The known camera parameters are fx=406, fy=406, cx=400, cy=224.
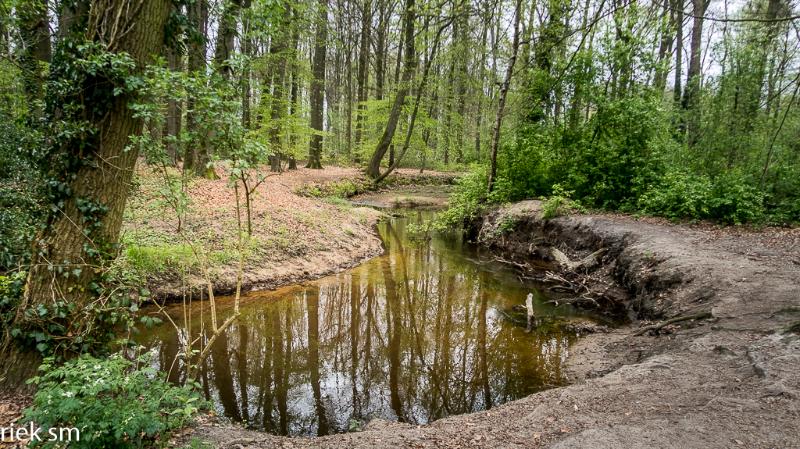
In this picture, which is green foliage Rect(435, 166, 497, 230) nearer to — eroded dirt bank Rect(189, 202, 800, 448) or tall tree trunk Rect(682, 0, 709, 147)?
tall tree trunk Rect(682, 0, 709, 147)

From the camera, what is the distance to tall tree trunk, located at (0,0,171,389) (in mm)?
3689

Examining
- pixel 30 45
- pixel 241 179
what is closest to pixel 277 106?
pixel 30 45

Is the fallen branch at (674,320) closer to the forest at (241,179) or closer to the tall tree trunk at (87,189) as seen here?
the forest at (241,179)

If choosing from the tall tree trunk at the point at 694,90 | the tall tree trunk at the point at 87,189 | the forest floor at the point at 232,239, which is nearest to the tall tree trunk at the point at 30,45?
the forest floor at the point at 232,239

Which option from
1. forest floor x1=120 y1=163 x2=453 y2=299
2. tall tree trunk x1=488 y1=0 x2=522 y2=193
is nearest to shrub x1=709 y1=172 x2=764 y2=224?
tall tree trunk x1=488 y1=0 x2=522 y2=193

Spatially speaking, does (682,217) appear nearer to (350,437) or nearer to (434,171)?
A: (350,437)

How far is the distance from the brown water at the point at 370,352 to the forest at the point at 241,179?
0.21 ft

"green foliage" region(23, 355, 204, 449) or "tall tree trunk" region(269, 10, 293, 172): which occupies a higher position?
"tall tree trunk" region(269, 10, 293, 172)

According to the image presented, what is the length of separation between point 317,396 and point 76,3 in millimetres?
4814

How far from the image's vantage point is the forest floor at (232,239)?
746cm

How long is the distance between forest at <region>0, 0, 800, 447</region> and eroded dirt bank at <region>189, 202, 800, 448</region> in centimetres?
100

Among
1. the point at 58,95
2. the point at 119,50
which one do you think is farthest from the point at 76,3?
the point at 58,95

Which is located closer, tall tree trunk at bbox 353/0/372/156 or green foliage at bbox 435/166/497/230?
green foliage at bbox 435/166/497/230

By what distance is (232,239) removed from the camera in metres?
9.04
